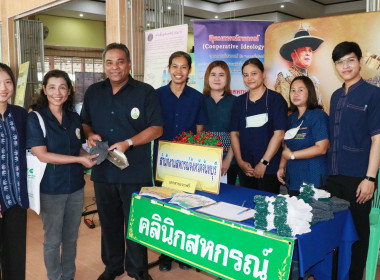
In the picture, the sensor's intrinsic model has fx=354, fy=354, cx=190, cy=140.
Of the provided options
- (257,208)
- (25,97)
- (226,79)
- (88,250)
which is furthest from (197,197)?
(25,97)

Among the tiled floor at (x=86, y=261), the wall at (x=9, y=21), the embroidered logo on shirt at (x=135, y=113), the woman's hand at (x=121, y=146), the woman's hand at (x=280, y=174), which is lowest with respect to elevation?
the tiled floor at (x=86, y=261)

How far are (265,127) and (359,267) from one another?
1116mm

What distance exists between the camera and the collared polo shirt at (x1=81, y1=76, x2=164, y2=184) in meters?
2.40

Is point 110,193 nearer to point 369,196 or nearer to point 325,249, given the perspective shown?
point 325,249

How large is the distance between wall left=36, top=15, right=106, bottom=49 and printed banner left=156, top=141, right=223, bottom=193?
9.63 meters

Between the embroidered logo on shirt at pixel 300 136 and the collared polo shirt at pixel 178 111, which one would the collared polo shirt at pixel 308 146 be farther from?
the collared polo shirt at pixel 178 111

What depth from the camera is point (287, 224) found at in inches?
61.3

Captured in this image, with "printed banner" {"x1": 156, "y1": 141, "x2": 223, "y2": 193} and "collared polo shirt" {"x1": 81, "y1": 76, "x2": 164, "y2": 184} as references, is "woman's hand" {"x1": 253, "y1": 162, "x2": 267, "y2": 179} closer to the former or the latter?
"printed banner" {"x1": 156, "y1": 141, "x2": 223, "y2": 193}

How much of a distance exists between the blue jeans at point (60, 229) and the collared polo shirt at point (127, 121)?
275 mm

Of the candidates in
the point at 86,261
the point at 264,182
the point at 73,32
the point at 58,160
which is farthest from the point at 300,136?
the point at 73,32

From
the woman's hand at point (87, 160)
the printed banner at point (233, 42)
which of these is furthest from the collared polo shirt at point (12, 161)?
the printed banner at point (233, 42)

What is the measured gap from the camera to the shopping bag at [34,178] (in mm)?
2080

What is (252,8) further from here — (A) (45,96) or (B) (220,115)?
(A) (45,96)

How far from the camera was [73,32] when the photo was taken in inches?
436
